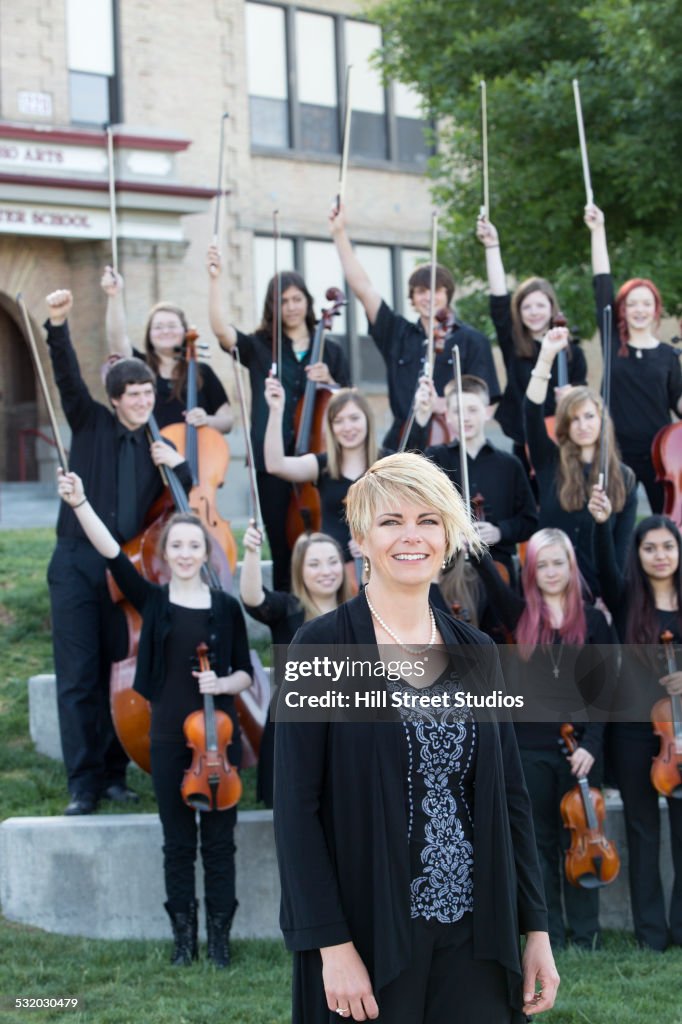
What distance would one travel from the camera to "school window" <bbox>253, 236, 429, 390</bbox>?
18.1 m

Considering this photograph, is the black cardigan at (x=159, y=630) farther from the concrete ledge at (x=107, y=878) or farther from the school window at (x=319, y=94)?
the school window at (x=319, y=94)

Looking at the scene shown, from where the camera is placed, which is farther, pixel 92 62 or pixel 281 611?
pixel 92 62

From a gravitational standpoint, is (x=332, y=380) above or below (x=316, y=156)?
below

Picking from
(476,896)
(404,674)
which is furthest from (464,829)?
(404,674)

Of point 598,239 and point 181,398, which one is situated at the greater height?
point 598,239

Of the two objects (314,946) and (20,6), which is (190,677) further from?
(20,6)

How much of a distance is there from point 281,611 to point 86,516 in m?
0.79

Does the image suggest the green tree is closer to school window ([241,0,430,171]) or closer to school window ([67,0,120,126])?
school window ([67,0,120,126])

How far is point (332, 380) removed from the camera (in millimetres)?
6461

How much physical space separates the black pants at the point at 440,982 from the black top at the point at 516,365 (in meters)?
3.92

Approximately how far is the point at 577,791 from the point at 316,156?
14.6 meters

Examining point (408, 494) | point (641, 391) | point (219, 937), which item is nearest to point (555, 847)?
point (219, 937)

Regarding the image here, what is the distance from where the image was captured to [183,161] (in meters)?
16.8

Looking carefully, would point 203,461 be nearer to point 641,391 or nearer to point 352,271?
point 352,271
